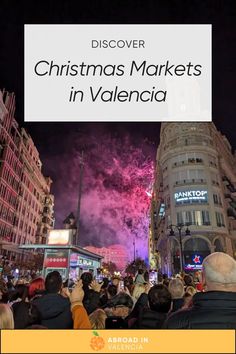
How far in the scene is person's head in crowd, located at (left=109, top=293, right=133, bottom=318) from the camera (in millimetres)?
4137

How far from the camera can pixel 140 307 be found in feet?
11.8

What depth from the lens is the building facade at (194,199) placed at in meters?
42.3

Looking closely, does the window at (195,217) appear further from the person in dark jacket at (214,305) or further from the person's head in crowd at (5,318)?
the person's head in crowd at (5,318)

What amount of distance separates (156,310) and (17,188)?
59.0 meters

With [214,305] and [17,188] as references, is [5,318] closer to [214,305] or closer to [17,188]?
[214,305]

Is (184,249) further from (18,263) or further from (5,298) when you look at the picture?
(5,298)

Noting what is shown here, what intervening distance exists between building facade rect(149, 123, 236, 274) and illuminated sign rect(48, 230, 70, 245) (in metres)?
25.2

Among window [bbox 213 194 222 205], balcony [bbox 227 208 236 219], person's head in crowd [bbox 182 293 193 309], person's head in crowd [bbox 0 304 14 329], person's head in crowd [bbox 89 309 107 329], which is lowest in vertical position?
person's head in crowd [bbox 89 309 107 329]

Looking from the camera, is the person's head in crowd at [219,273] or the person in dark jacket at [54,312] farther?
the person in dark jacket at [54,312]

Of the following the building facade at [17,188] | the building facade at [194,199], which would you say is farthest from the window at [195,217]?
the building facade at [17,188]

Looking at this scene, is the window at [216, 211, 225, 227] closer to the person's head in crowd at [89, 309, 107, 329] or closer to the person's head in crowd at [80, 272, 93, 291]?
the person's head in crowd at [80, 272, 93, 291]

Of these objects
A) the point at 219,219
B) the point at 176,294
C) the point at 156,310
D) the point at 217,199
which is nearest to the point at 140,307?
the point at 156,310

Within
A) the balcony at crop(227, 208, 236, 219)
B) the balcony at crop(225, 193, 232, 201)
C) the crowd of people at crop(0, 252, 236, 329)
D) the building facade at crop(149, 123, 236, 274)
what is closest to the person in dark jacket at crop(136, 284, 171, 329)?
the crowd of people at crop(0, 252, 236, 329)

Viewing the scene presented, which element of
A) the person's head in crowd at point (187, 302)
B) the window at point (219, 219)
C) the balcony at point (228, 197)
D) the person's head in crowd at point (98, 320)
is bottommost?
the person's head in crowd at point (98, 320)
